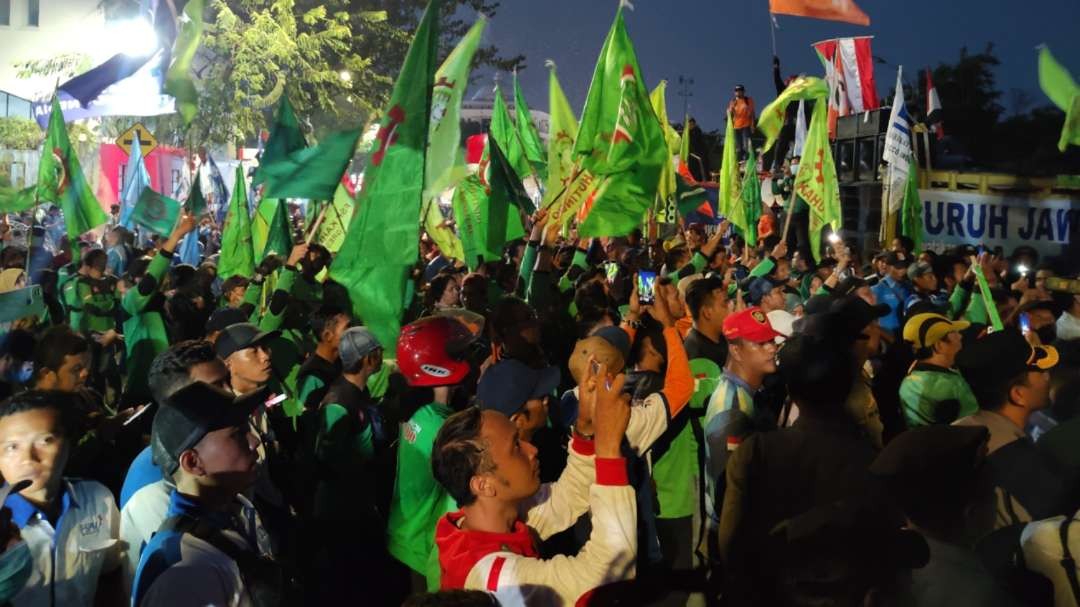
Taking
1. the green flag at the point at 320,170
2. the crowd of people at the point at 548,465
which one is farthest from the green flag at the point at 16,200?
the green flag at the point at 320,170

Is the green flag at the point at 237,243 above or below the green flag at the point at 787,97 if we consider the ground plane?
below

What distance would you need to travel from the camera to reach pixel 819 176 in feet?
37.6

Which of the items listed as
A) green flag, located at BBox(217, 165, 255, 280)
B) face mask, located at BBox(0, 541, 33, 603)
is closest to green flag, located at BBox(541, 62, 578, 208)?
green flag, located at BBox(217, 165, 255, 280)

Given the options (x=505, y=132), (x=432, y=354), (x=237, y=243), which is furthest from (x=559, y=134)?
Answer: (x=432, y=354)

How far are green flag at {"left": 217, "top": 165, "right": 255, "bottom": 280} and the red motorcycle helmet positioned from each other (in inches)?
233

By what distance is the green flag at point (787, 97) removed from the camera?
42.4 ft

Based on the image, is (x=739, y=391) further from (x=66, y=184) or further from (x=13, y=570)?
(x=66, y=184)

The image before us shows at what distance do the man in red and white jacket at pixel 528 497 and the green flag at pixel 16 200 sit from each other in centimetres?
959

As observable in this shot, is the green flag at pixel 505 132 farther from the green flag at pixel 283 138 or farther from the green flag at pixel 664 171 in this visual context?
the green flag at pixel 283 138

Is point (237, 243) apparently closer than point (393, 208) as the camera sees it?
No

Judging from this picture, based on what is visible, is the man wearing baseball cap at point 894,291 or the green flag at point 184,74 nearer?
the man wearing baseball cap at point 894,291

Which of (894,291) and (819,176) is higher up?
(819,176)

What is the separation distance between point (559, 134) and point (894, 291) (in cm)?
409

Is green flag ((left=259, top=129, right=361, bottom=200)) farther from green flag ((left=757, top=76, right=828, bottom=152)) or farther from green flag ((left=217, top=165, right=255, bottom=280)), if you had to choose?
green flag ((left=757, top=76, right=828, bottom=152))
